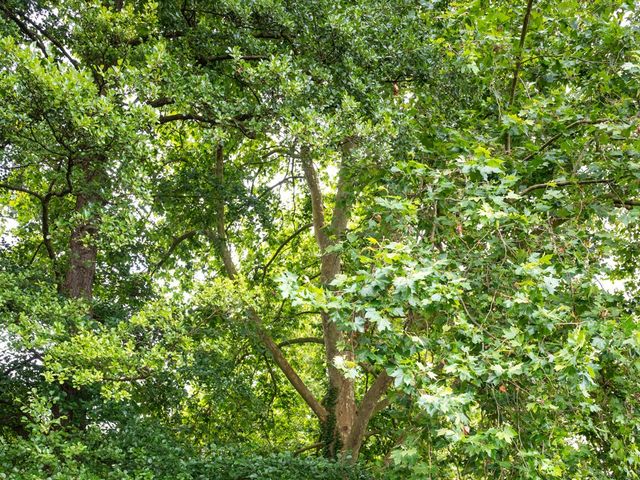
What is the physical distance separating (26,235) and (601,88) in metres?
6.19

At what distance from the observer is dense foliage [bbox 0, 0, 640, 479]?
3.65 m

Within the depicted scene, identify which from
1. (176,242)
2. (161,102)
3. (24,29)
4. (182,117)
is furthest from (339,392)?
(24,29)

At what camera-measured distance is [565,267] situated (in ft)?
13.1

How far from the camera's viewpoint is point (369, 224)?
440 cm

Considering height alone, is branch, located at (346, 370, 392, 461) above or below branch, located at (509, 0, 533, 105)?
below

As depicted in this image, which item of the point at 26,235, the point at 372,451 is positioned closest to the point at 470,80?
the point at 26,235

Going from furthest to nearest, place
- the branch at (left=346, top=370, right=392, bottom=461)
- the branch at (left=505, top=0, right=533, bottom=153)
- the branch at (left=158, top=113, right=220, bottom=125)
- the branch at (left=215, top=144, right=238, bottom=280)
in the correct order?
the branch at (left=346, top=370, right=392, bottom=461)
the branch at (left=215, top=144, right=238, bottom=280)
the branch at (left=158, top=113, right=220, bottom=125)
the branch at (left=505, top=0, right=533, bottom=153)

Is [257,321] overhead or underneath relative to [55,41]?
underneath

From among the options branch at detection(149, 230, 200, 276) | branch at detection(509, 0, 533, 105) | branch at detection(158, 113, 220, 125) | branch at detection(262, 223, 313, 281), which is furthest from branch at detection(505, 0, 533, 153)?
branch at detection(262, 223, 313, 281)

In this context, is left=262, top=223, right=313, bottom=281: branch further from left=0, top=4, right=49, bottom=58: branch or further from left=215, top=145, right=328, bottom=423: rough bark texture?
left=0, top=4, right=49, bottom=58: branch

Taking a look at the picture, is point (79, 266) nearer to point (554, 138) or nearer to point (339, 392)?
point (339, 392)

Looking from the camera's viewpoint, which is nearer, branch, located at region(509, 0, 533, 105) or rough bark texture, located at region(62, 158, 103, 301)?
branch, located at region(509, 0, 533, 105)

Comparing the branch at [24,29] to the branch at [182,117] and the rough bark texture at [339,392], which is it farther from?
the rough bark texture at [339,392]

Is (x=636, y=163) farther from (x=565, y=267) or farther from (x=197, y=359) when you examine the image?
(x=197, y=359)
